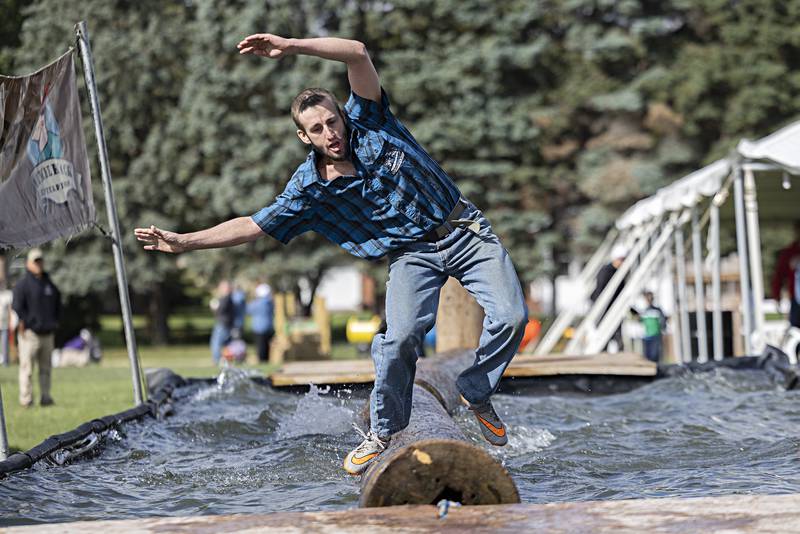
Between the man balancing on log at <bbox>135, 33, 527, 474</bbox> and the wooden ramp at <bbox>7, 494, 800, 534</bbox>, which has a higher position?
the man balancing on log at <bbox>135, 33, 527, 474</bbox>

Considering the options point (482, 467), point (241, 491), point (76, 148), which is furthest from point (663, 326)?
point (482, 467)

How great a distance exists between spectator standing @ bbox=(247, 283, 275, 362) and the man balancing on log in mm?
16921

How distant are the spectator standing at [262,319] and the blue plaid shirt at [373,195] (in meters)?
16.9

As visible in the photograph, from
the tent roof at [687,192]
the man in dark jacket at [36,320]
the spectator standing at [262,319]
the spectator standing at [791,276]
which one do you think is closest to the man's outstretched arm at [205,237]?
the man in dark jacket at [36,320]

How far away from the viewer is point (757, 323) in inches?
526

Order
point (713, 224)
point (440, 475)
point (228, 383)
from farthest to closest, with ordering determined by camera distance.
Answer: point (713, 224)
point (228, 383)
point (440, 475)

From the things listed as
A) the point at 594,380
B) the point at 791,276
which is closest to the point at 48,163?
the point at 594,380

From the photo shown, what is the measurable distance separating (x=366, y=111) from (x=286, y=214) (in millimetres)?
624

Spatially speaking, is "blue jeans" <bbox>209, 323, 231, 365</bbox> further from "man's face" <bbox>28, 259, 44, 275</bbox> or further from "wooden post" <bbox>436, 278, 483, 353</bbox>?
"wooden post" <bbox>436, 278, 483, 353</bbox>

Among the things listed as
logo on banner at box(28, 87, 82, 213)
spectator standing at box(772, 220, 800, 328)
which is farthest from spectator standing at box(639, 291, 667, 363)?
logo on banner at box(28, 87, 82, 213)

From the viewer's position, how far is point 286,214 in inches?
219

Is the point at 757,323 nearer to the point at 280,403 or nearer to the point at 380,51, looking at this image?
the point at 280,403

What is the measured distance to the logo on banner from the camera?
741 centimetres

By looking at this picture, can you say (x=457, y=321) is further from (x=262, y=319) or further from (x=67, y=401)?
(x=262, y=319)
